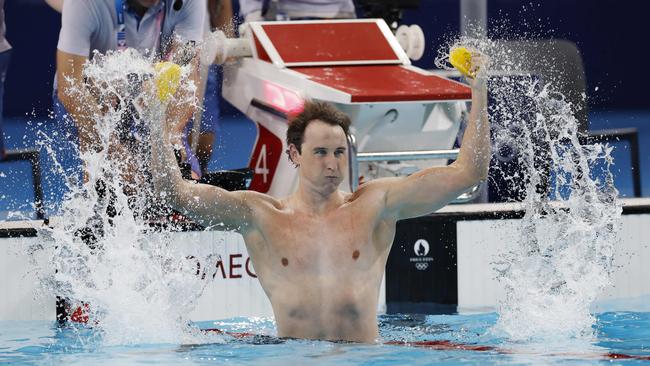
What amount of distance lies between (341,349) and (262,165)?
8.08 feet

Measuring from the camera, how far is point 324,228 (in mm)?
3953

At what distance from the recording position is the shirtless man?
384cm

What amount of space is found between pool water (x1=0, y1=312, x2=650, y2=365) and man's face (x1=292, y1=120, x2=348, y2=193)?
1.71 feet

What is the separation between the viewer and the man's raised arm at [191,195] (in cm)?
350

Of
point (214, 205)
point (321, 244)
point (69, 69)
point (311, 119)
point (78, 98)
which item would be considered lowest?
point (321, 244)

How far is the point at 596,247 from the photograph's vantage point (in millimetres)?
5016

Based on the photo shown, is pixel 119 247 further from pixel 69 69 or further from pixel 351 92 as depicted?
pixel 351 92

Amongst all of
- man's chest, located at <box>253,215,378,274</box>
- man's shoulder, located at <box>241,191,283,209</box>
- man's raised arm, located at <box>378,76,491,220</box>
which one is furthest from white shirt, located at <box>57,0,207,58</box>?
man's raised arm, located at <box>378,76,491,220</box>

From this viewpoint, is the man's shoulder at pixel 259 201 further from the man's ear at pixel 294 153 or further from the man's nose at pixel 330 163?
the man's nose at pixel 330 163

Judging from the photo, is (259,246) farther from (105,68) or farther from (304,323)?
(105,68)

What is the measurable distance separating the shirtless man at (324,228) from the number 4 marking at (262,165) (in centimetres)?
205

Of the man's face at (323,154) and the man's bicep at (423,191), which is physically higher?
the man's face at (323,154)

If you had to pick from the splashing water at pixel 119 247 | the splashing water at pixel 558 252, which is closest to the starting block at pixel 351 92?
the splashing water at pixel 558 252

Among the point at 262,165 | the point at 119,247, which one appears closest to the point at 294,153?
the point at 119,247
